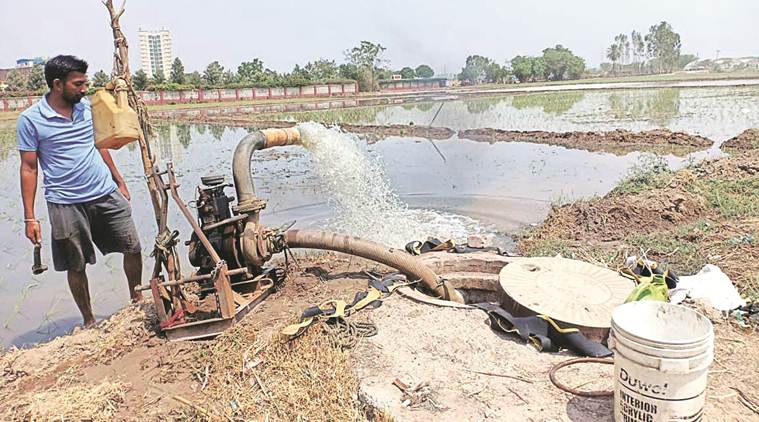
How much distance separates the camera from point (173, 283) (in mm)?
3393

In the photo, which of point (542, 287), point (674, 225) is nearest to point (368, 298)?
point (542, 287)

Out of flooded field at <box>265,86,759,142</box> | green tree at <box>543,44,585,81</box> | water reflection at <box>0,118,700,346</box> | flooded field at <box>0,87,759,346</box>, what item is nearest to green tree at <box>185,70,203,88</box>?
flooded field at <box>265,86,759,142</box>

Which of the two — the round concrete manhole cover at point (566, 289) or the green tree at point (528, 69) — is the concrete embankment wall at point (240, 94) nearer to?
the green tree at point (528, 69)

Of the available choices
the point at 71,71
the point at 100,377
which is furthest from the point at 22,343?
the point at 71,71

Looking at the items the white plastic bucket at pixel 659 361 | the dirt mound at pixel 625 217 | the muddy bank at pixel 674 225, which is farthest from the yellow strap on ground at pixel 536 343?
the dirt mound at pixel 625 217

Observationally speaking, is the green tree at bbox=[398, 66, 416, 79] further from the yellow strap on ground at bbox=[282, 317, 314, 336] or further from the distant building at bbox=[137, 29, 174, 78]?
the yellow strap on ground at bbox=[282, 317, 314, 336]

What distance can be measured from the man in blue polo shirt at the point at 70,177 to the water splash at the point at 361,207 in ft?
5.24

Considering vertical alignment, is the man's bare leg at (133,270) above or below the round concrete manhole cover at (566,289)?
above

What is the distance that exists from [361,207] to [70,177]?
12.5 feet

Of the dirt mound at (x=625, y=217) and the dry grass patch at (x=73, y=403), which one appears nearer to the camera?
the dry grass patch at (x=73, y=403)

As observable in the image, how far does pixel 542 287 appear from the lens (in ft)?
12.5

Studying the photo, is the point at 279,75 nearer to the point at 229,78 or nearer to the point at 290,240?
the point at 229,78

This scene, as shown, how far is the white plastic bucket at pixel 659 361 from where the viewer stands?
198 centimetres

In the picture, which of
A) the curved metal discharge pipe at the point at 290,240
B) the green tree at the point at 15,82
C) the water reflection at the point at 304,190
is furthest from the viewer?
the green tree at the point at 15,82
